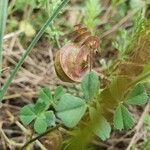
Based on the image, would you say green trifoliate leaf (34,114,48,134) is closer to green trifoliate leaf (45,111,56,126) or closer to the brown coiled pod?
green trifoliate leaf (45,111,56,126)

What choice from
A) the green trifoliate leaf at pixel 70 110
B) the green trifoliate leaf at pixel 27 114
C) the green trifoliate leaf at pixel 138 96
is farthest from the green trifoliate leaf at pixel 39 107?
the green trifoliate leaf at pixel 138 96

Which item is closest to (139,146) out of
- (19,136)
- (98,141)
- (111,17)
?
(98,141)

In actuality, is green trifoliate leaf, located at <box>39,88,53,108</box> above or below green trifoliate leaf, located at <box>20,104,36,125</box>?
above

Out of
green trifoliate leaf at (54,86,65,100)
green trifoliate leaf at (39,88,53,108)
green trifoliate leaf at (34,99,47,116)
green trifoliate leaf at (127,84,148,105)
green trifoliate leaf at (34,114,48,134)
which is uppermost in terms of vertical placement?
green trifoliate leaf at (127,84,148,105)

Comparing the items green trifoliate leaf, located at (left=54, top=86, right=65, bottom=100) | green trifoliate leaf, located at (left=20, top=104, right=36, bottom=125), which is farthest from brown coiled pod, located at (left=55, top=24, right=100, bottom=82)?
green trifoliate leaf, located at (left=20, top=104, right=36, bottom=125)

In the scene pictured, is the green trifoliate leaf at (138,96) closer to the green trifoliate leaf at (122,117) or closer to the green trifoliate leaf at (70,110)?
the green trifoliate leaf at (122,117)

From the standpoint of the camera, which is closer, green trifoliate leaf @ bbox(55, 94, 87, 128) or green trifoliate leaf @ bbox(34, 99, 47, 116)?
green trifoliate leaf @ bbox(55, 94, 87, 128)
